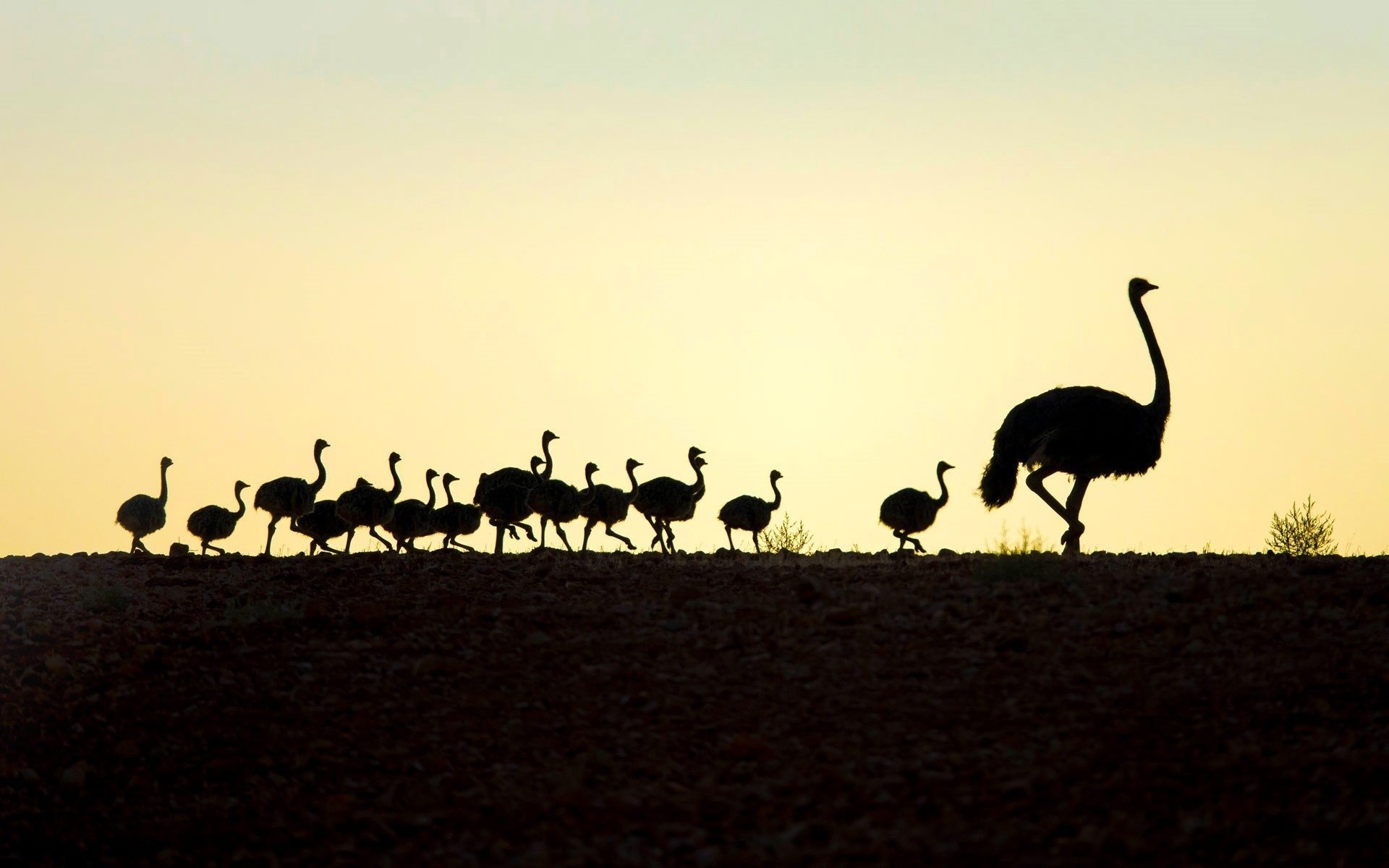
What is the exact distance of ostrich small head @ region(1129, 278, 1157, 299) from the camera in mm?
22281

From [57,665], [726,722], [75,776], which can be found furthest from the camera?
[57,665]

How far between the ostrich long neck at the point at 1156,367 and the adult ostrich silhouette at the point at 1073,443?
201 mm

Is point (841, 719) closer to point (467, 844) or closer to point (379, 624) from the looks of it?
point (467, 844)

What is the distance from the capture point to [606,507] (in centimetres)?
2372

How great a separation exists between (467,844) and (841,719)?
102 inches

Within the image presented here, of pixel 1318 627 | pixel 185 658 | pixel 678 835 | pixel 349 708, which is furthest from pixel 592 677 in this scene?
pixel 1318 627

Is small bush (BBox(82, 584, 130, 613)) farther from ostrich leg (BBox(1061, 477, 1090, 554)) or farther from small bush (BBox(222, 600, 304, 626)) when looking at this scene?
ostrich leg (BBox(1061, 477, 1090, 554))

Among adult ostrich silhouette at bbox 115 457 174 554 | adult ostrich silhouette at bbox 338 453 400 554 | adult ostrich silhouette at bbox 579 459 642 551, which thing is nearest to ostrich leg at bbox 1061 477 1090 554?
adult ostrich silhouette at bbox 579 459 642 551

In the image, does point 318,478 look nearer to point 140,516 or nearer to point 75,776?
point 140,516

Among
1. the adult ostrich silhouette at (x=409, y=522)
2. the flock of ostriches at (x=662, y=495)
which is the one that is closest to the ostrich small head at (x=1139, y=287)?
the flock of ostriches at (x=662, y=495)

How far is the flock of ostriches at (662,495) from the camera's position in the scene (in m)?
19.3

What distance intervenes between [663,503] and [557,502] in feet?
5.42

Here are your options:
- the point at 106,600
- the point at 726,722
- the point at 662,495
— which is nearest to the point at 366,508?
the point at 662,495

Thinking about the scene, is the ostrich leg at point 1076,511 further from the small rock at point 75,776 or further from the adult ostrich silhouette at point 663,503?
the small rock at point 75,776
